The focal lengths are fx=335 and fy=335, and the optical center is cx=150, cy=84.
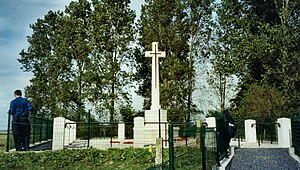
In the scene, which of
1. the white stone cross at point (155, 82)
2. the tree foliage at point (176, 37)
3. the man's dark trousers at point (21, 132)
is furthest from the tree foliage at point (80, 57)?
the man's dark trousers at point (21, 132)

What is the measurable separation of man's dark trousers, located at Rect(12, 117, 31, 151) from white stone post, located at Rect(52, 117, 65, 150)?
1345 millimetres

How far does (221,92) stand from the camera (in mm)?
25000

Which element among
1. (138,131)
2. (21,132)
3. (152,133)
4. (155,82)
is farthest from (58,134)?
(155,82)

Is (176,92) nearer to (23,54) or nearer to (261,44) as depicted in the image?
(261,44)

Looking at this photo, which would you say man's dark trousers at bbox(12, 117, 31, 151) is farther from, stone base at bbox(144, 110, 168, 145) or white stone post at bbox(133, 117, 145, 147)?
stone base at bbox(144, 110, 168, 145)

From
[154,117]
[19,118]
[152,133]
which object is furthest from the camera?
[154,117]

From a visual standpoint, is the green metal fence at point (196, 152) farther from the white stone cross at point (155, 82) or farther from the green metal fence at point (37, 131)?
the white stone cross at point (155, 82)

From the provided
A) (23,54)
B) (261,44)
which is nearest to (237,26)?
(261,44)

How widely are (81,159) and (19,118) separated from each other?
93.8 inches

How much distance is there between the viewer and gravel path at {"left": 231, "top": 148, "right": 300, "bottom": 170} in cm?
852

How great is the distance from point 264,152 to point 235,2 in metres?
16.5

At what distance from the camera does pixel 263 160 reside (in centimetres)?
935

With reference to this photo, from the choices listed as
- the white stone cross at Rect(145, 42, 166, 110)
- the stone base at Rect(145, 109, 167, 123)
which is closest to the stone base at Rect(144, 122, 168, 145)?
the stone base at Rect(145, 109, 167, 123)

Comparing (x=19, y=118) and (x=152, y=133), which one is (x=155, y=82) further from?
(x=19, y=118)
